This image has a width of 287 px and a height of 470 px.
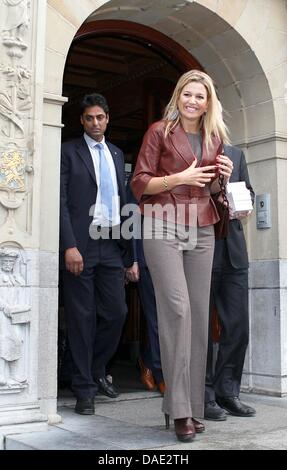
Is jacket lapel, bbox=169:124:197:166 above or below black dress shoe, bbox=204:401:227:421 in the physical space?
above

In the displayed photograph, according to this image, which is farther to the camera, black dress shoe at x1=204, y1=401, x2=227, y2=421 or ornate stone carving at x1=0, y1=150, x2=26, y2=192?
black dress shoe at x1=204, y1=401, x2=227, y2=421

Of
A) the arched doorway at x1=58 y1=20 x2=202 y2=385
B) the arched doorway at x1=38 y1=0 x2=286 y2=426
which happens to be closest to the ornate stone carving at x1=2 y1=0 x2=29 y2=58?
the arched doorway at x1=38 y1=0 x2=286 y2=426

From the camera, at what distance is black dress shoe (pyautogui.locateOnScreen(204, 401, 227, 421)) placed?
4203 millimetres

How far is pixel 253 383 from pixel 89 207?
7.02 ft

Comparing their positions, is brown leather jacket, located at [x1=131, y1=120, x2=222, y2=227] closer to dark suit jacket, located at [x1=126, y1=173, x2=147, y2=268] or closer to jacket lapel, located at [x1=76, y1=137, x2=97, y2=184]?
jacket lapel, located at [x1=76, y1=137, x2=97, y2=184]

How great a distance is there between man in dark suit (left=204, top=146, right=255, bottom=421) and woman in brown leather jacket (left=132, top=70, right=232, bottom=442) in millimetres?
770

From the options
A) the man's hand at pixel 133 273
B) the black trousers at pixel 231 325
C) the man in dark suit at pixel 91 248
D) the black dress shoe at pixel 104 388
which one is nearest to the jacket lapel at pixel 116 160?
the man in dark suit at pixel 91 248

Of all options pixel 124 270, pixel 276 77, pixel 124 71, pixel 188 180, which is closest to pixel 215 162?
pixel 188 180

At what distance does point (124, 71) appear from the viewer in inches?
346

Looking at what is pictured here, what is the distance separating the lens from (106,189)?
4727 mm

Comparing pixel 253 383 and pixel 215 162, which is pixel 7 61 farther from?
pixel 253 383

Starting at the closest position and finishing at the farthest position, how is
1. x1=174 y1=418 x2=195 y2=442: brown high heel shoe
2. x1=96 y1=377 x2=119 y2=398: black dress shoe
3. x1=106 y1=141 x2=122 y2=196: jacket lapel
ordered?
x1=174 y1=418 x2=195 y2=442: brown high heel shoe, x1=106 y1=141 x2=122 y2=196: jacket lapel, x1=96 y1=377 x2=119 y2=398: black dress shoe

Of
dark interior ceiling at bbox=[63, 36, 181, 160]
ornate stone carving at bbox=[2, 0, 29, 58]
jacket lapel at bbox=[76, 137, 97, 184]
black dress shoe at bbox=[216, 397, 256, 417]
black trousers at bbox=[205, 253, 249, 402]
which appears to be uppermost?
dark interior ceiling at bbox=[63, 36, 181, 160]

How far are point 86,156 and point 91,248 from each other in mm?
655
